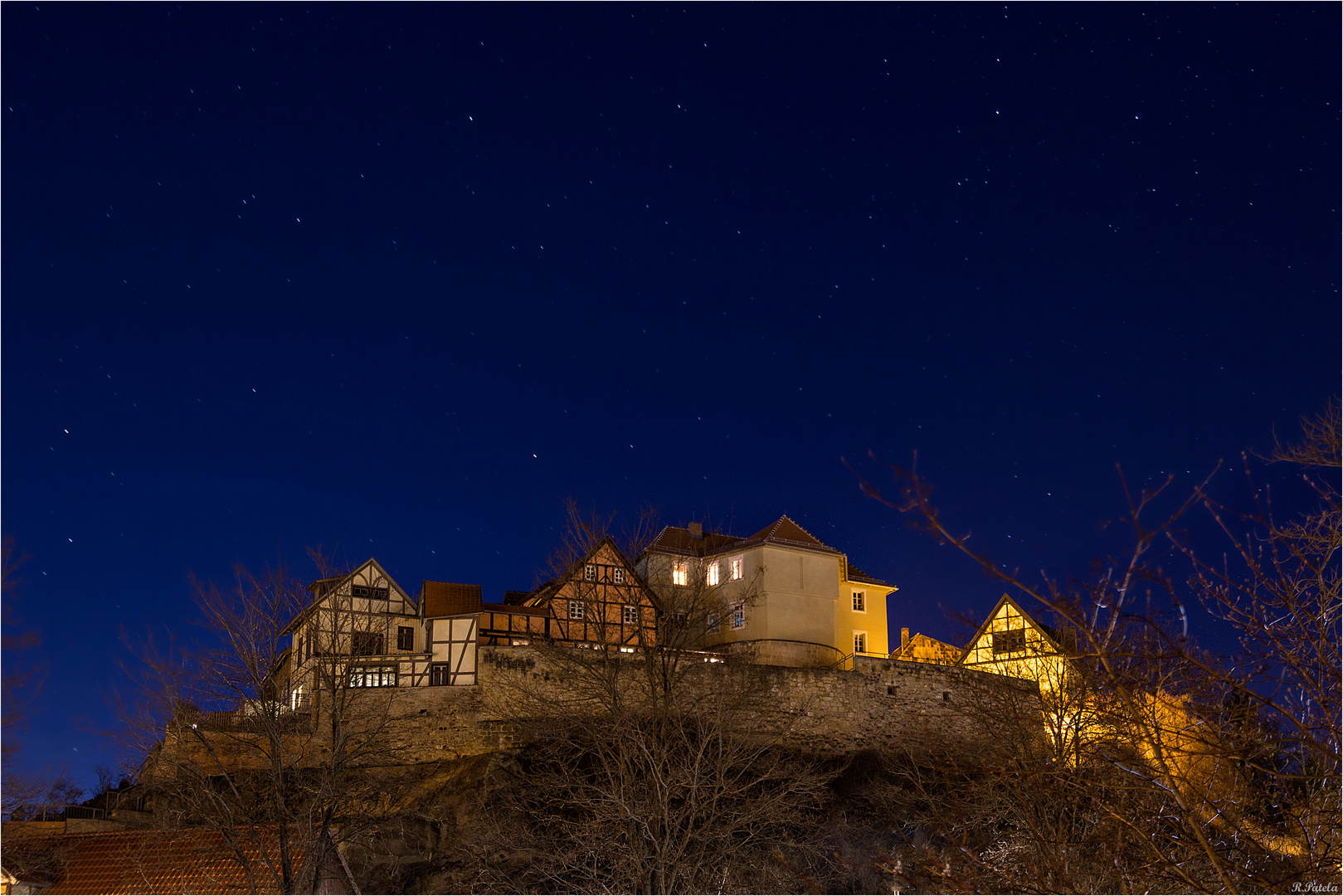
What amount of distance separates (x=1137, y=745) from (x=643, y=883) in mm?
11473

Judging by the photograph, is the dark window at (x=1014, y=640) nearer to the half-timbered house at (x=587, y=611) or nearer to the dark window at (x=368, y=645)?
the half-timbered house at (x=587, y=611)

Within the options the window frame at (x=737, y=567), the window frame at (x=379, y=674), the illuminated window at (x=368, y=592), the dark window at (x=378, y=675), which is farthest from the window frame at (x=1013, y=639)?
the illuminated window at (x=368, y=592)

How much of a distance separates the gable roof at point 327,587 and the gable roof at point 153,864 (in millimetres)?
4069

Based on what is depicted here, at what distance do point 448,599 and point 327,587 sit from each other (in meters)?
8.12

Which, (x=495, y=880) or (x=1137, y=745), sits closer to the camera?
(x=1137, y=745)

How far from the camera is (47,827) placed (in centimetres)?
2562

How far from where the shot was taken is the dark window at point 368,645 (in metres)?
30.2

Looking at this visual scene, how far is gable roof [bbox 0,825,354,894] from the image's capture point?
18.4 metres

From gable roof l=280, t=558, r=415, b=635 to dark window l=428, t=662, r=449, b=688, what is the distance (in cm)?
365

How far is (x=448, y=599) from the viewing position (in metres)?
35.5

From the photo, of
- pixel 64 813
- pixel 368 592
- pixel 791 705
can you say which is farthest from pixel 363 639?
pixel 791 705

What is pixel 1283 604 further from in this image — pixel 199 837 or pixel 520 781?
pixel 520 781

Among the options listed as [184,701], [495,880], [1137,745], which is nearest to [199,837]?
[184,701]

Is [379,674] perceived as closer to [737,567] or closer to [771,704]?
[771,704]
